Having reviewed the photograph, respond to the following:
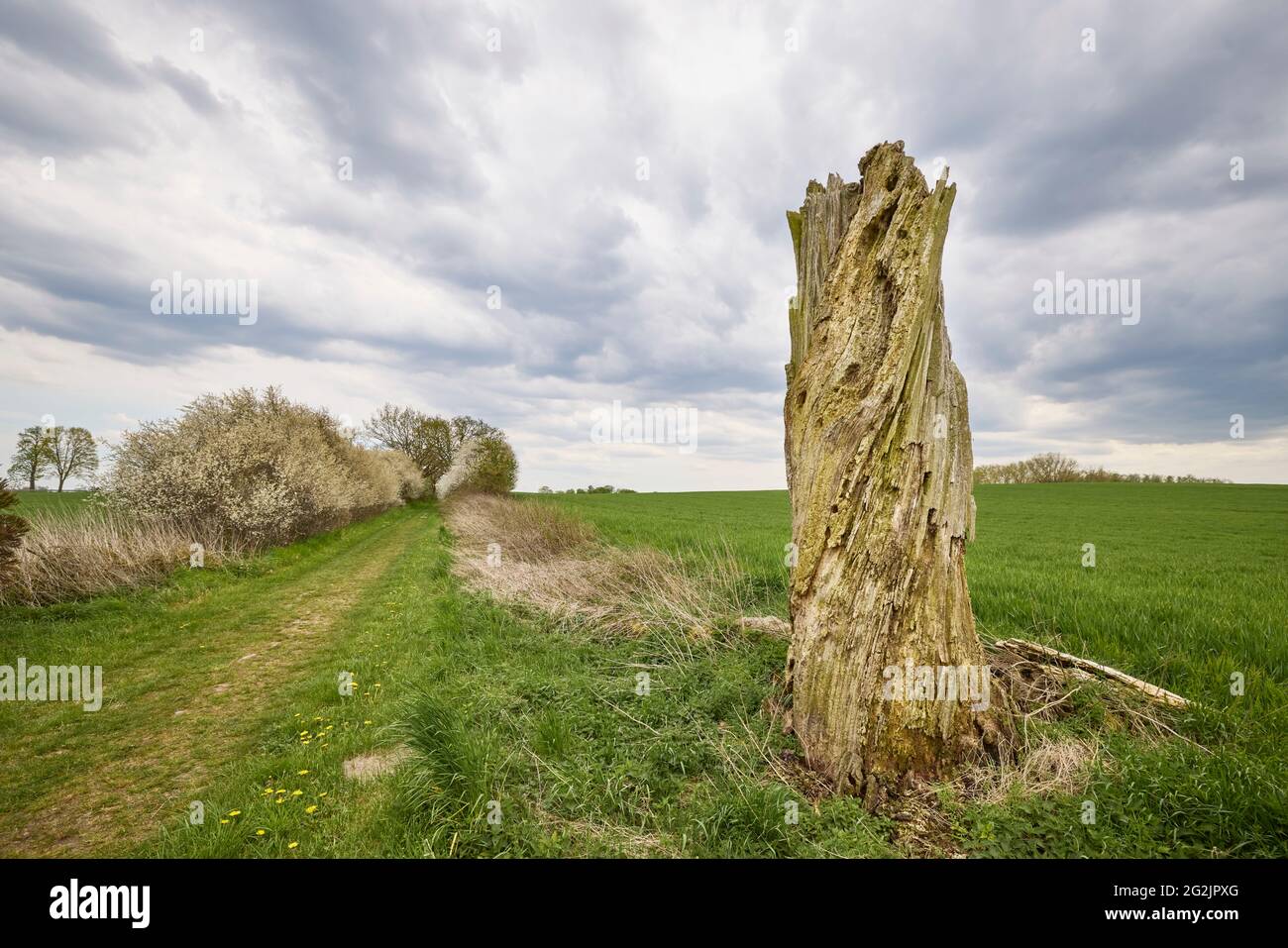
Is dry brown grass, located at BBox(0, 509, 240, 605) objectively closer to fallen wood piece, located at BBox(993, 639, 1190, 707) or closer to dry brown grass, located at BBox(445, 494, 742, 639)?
dry brown grass, located at BBox(445, 494, 742, 639)

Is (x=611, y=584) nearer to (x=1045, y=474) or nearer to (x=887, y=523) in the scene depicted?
(x=887, y=523)

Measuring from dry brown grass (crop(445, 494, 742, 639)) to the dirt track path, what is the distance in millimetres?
2868

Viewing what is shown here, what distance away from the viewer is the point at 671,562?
900 cm

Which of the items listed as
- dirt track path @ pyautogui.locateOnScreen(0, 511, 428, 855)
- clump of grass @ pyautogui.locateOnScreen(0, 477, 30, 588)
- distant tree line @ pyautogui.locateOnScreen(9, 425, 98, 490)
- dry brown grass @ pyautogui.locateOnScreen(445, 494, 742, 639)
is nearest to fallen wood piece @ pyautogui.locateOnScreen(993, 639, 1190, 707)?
dry brown grass @ pyautogui.locateOnScreen(445, 494, 742, 639)

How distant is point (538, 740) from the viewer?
4156 mm

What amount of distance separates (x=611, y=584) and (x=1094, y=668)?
5.89 m

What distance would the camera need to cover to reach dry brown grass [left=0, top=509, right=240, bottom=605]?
9094 mm

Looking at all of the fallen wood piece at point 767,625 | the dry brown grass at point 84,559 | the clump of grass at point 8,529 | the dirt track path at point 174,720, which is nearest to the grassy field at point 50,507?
the clump of grass at point 8,529

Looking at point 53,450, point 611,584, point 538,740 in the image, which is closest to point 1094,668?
point 538,740

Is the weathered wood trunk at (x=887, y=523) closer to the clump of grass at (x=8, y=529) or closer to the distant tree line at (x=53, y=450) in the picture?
the clump of grass at (x=8, y=529)

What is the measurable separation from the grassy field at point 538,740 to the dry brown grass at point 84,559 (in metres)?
0.67
